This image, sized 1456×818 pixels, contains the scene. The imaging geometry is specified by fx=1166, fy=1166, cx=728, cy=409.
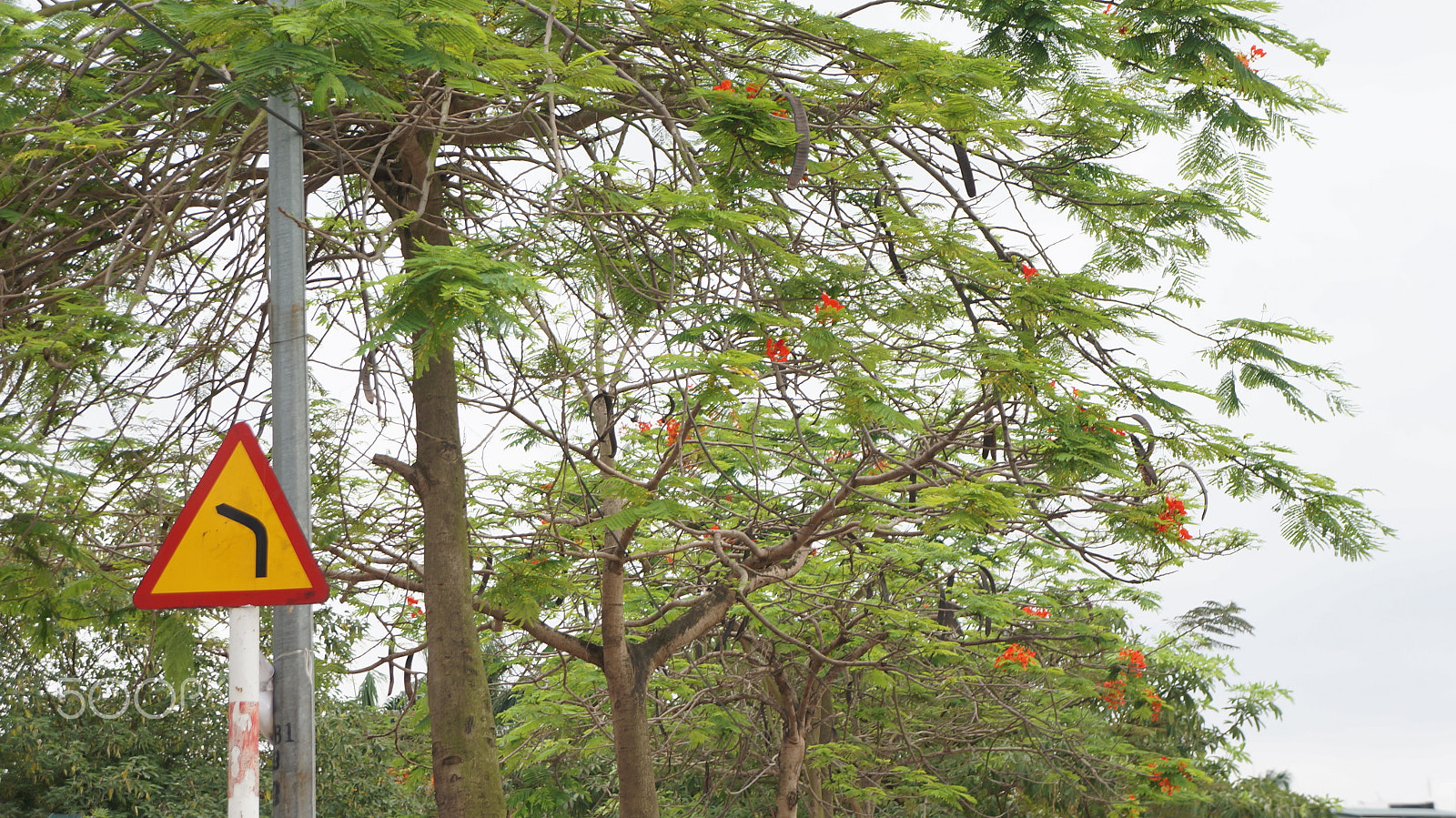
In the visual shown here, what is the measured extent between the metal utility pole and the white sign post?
0.41 ft

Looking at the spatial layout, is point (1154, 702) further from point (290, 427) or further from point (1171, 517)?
point (290, 427)

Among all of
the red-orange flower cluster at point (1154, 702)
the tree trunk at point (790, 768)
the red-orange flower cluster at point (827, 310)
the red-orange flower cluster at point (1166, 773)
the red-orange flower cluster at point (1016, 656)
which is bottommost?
the red-orange flower cluster at point (1166, 773)

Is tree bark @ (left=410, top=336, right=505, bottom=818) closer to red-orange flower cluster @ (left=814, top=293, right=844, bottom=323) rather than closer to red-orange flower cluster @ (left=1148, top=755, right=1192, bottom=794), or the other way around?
red-orange flower cluster @ (left=814, top=293, right=844, bottom=323)

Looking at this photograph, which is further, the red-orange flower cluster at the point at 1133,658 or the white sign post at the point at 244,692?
the red-orange flower cluster at the point at 1133,658

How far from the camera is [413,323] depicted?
4520 mm

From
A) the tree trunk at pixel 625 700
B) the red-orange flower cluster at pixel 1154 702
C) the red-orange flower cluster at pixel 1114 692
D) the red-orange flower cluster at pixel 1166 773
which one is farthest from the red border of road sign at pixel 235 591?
the red-orange flower cluster at pixel 1154 702

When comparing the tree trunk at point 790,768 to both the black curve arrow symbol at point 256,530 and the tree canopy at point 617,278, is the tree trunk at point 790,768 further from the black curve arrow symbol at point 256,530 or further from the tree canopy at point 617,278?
the black curve arrow symbol at point 256,530

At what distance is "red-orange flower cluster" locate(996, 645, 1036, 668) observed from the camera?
1054cm

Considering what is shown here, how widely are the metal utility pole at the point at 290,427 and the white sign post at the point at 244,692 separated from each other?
125 mm

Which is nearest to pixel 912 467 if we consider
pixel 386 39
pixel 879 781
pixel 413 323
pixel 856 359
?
pixel 856 359

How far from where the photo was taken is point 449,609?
7059mm

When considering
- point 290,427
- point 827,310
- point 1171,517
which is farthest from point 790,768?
point 290,427

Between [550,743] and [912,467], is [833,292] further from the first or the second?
[550,743]

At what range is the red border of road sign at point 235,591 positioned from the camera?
152 inches
